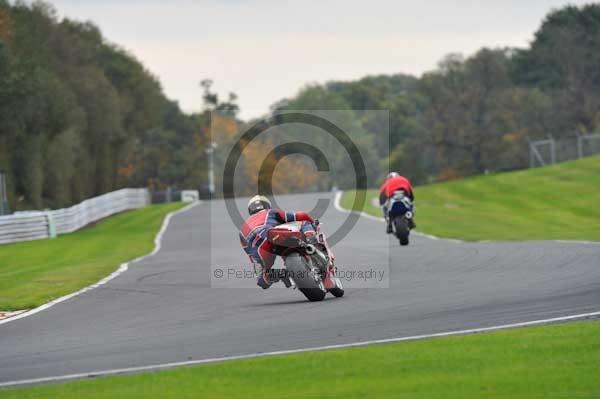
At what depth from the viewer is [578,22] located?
116125mm

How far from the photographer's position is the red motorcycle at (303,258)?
48.5 ft

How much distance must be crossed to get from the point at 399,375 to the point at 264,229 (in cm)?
617

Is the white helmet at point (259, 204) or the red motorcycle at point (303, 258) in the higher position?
the white helmet at point (259, 204)

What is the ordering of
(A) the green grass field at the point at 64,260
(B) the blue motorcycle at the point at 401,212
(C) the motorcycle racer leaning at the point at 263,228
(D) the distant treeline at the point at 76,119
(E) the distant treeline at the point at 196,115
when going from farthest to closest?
1. (E) the distant treeline at the point at 196,115
2. (D) the distant treeline at the point at 76,119
3. (B) the blue motorcycle at the point at 401,212
4. (A) the green grass field at the point at 64,260
5. (C) the motorcycle racer leaning at the point at 263,228

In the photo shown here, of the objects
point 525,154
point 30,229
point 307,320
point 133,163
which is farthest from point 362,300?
point 133,163

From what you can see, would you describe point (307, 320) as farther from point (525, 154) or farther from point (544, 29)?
point (544, 29)

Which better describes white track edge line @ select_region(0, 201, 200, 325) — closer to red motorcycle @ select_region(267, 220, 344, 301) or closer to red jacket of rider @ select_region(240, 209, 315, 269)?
red jacket of rider @ select_region(240, 209, 315, 269)

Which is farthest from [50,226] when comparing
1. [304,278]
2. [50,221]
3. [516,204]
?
[304,278]

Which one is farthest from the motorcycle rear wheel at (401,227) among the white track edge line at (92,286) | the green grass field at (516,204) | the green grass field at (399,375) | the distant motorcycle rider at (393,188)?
the green grass field at (399,375)

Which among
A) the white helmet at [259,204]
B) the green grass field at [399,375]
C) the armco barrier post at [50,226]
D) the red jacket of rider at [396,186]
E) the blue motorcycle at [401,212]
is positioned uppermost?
the red jacket of rider at [396,186]

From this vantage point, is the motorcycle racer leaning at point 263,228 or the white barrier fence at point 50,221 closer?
the motorcycle racer leaning at point 263,228

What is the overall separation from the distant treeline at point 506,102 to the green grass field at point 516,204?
26424 mm

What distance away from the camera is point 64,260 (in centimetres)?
2927

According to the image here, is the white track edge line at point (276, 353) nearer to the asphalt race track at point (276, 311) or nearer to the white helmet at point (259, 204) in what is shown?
the asphalt race track at point (276, 311)
